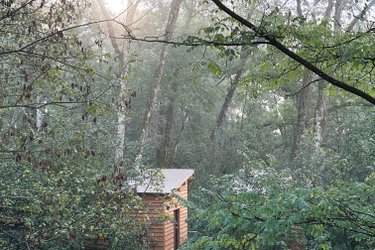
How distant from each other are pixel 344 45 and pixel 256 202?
1705 millimetres

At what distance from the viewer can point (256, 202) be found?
4.47 m

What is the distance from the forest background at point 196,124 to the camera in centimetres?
363

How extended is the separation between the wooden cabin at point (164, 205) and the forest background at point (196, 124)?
1.78ft

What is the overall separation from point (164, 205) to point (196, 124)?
10320 mm

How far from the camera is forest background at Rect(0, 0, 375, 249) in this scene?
143 inches

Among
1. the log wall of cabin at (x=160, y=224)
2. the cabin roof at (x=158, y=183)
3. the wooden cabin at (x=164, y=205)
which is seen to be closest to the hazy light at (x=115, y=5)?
the wooden cabin at (x=164, y=205)

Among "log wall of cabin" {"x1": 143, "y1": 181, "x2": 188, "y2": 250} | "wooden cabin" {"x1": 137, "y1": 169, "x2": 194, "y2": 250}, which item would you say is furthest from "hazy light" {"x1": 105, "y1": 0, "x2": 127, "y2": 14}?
"log wall of cabin" {"x1": 143, "y1": 181, "x2": 188, "y2": 250}

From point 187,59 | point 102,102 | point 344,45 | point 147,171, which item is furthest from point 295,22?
point 187,59

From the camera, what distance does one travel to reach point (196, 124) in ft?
75.6

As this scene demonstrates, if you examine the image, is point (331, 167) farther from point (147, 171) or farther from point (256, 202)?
point (256, 202)

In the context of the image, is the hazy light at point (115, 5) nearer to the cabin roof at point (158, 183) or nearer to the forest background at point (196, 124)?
the forest background at point (196, 124)

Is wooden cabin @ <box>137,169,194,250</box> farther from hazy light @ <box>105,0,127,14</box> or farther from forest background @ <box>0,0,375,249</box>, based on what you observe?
hazy light @ <box>105,0,127,14</box>

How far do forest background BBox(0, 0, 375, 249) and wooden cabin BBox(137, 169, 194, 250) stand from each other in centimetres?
54

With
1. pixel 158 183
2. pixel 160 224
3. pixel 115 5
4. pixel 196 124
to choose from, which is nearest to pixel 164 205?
pixel 160 224
